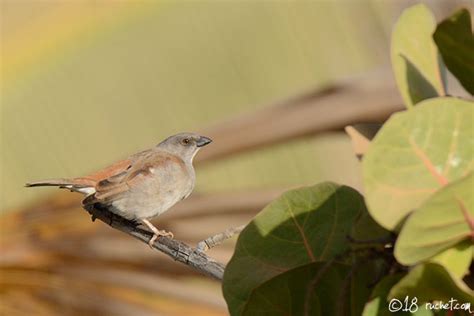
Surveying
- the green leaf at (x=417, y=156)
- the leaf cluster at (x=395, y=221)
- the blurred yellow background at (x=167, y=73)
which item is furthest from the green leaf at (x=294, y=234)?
the blurred yellow background at (x=167, y=73)

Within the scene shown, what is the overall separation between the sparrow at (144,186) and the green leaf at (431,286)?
1.01m

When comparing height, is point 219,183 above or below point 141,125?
below

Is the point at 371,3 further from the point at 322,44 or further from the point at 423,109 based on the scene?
the point at 423,109

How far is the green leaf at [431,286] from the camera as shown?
0.99 metres

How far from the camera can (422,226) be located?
97 cm

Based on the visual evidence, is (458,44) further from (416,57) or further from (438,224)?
(438,224)

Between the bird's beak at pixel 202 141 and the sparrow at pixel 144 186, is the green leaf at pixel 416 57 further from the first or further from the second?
the bird's beak at pixel 202 141

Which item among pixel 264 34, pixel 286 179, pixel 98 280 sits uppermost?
pixel 264 34

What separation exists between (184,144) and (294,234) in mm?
1213

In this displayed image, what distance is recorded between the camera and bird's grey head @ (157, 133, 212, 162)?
229 cm

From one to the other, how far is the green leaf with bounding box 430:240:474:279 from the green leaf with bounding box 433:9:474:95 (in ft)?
0.98

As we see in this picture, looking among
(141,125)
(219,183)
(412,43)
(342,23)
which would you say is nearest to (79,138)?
(141,125)

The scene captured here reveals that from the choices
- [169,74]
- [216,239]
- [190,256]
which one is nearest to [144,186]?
[216,239]

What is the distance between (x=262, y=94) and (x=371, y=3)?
2.63 feet
